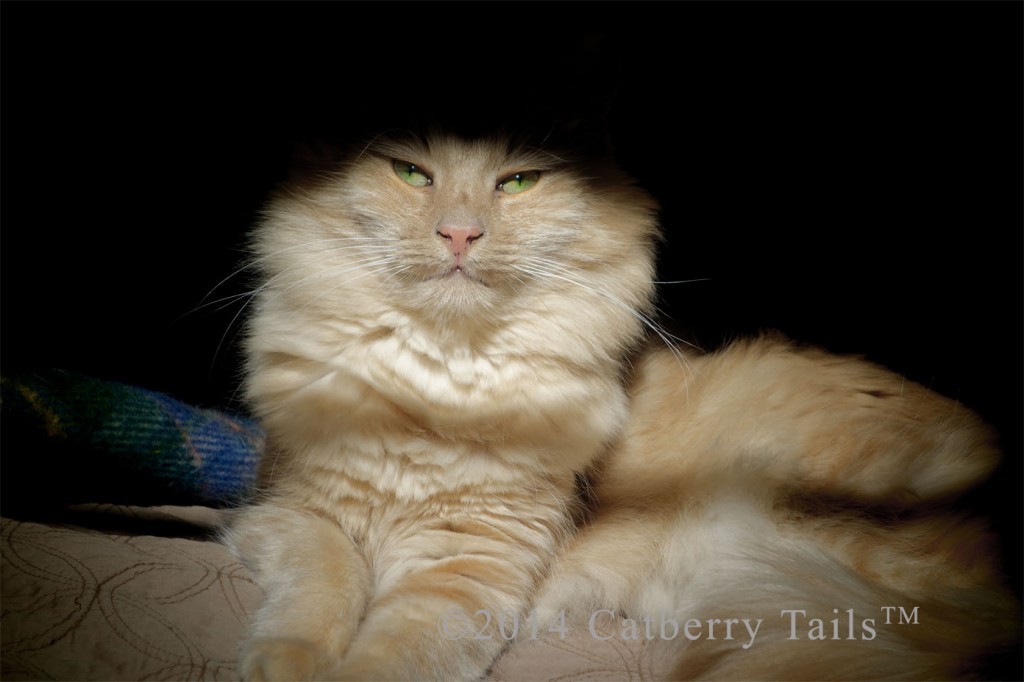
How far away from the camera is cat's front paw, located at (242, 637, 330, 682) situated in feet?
4.37

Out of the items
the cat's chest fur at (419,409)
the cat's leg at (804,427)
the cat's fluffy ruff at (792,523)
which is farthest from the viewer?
the cat's leg at (804,427)

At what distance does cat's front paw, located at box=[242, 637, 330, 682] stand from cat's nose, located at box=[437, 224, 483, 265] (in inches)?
33.8

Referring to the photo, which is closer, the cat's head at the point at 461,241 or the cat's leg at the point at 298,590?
the cat's leg at the point at 298,590

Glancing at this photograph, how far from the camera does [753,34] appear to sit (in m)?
2.86

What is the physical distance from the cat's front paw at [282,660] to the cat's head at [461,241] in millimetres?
751

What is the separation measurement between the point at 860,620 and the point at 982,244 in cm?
195

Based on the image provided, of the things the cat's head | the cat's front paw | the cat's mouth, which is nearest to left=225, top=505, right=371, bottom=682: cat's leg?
the cat's front paw

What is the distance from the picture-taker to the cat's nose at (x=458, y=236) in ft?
5.35

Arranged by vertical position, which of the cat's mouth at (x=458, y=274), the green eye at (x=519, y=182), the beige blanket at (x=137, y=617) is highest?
the green eye at (x=519, y=182)

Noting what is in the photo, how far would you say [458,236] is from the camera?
1.63 metres

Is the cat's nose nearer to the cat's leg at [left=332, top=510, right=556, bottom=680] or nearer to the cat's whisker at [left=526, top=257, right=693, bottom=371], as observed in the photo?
the cat's whisker at [left=526, top=257, right=693, bottom=371]

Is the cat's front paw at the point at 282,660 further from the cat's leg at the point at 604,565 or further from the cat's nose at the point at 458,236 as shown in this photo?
the cat's nose at the point at 458,236

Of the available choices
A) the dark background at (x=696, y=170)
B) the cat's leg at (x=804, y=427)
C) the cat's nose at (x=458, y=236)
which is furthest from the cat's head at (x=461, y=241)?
the dark background at (x=696, y=170)

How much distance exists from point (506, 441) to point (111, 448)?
1162 millimetres
